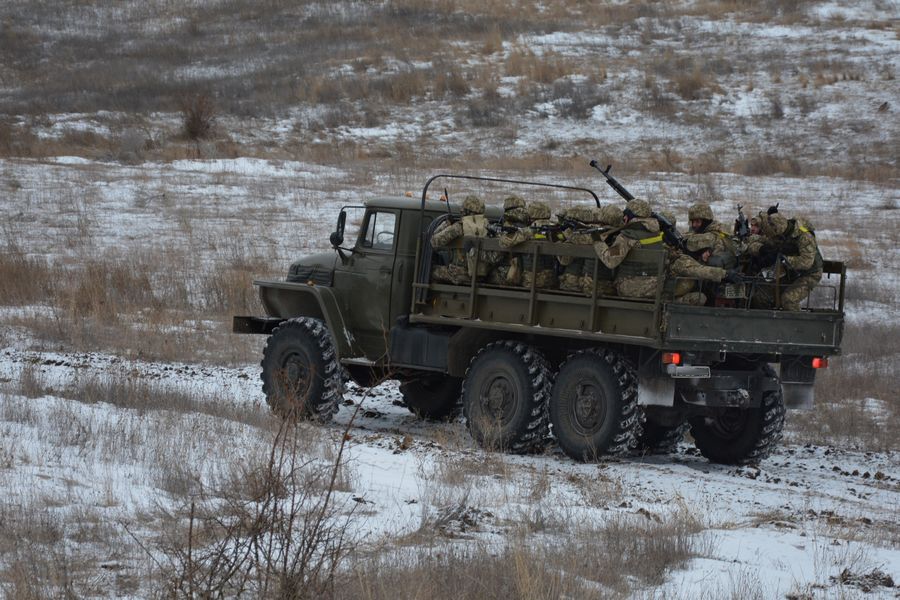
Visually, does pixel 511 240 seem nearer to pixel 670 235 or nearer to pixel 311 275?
pixel 670 235

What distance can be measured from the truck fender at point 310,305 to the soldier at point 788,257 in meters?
4.08

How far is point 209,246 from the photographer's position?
2278 centimetres

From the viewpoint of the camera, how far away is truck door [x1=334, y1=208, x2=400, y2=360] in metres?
12.4

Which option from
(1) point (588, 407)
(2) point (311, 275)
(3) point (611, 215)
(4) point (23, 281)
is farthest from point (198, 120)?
(1) point (588, 407)

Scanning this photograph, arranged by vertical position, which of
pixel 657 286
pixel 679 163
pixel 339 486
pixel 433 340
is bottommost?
pixel 339 486

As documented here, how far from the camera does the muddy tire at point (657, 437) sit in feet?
38.8

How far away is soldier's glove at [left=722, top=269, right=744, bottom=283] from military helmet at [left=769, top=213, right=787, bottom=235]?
483 millimetres

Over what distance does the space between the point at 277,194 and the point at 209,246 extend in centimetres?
410

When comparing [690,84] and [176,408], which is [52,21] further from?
[176,408]

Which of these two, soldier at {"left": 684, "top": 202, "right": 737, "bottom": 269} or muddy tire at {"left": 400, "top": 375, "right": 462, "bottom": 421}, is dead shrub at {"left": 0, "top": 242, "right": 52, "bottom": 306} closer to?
muddy tire at {"left": 400, "top": 375, "right": 462, "bottom": 421}

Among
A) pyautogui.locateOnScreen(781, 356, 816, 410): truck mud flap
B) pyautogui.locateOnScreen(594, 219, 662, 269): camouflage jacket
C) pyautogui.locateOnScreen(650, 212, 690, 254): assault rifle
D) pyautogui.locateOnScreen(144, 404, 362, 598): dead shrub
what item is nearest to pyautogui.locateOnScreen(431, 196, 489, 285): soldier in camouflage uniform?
pyautogui.locateOnScreen(594, 219, 662, 269): camouflage jacket

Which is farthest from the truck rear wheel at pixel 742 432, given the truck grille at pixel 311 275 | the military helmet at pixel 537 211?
the truck grille at pixel 311 275

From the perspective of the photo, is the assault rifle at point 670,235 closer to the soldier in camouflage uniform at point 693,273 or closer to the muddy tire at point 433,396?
the soldier in camouflage uniform at point 693,273

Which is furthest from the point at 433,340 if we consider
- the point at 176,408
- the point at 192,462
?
the point at 192,462
